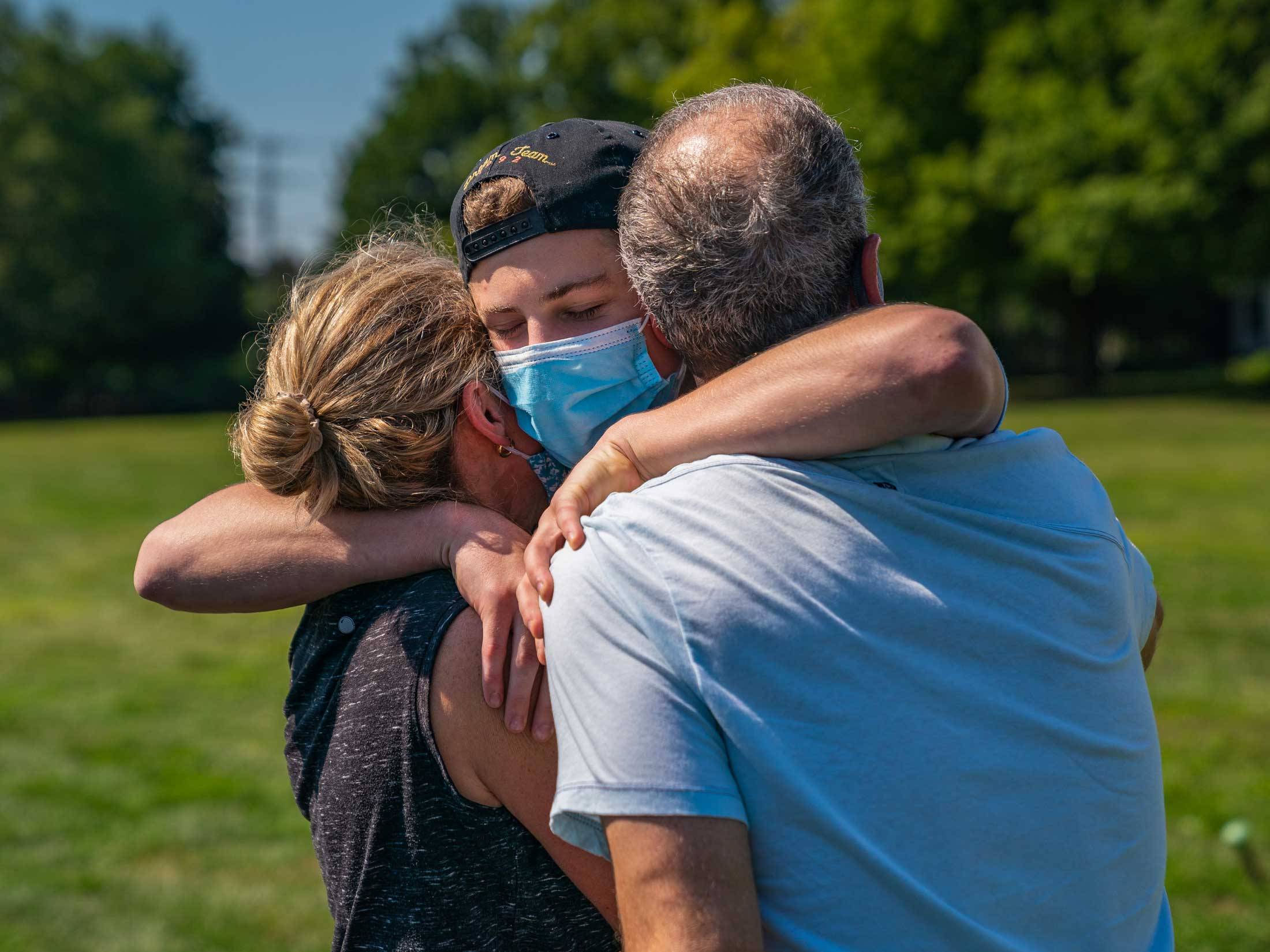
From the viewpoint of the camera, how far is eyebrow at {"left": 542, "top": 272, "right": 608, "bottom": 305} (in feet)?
6.95

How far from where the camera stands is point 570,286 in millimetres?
2119

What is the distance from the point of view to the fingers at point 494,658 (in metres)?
1.73

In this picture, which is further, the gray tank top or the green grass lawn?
the green grass lawn

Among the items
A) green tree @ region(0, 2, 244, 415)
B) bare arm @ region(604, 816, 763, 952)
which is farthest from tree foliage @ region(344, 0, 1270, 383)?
bare arm @ region(604, 816, 763, 952)

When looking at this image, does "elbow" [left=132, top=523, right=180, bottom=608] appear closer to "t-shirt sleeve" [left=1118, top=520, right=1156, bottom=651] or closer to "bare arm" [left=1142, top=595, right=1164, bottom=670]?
"t-shirt sleeve" [left=1118, top=520, right=1156, bottom=651]

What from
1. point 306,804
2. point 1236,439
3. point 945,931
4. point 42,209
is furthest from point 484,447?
point 42,209

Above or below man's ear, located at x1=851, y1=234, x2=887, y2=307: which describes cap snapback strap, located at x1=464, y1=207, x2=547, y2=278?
above

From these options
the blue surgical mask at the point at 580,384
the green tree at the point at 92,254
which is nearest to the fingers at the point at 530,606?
the blue surgical mask at the point at 580,384

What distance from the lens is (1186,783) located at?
616 cm

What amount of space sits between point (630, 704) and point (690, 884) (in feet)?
0.68

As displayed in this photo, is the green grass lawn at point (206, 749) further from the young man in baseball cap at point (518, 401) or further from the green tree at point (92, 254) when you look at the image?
the green tree at point (92, 254)

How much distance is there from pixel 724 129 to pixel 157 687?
845 centimetres

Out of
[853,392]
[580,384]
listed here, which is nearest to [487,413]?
[580,384]

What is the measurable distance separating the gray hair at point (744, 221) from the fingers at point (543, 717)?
50 centimetres
